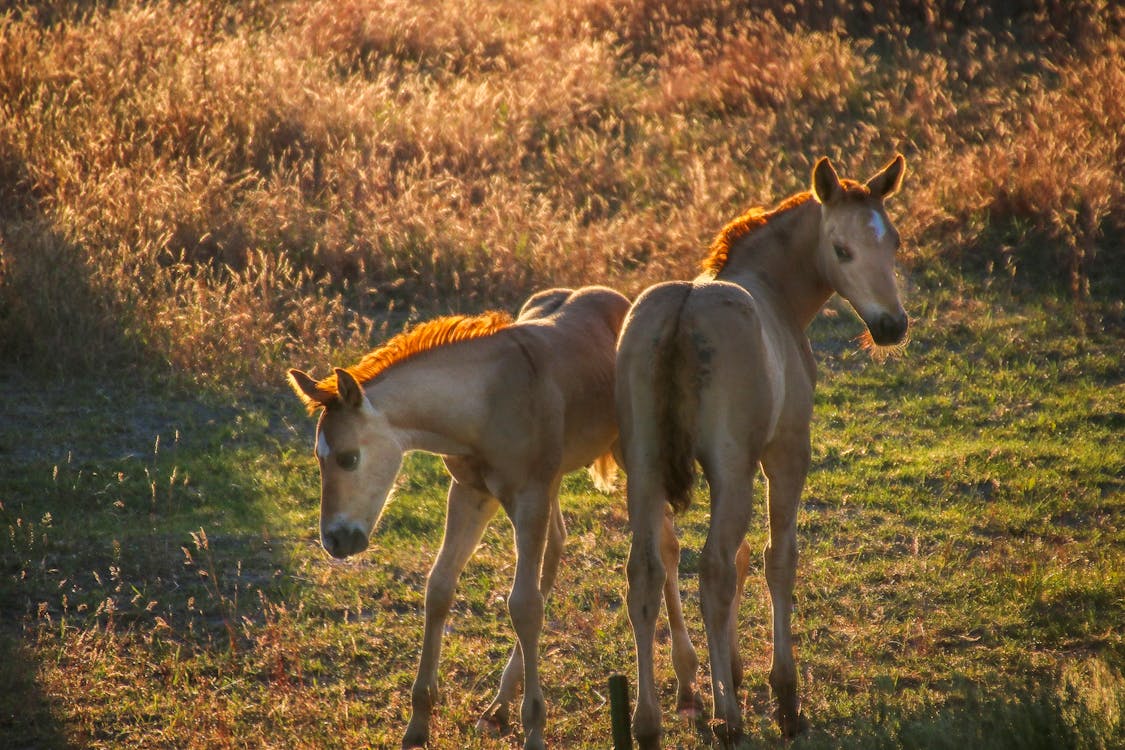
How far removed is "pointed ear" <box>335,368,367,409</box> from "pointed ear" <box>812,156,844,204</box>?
Answer: 210 cm

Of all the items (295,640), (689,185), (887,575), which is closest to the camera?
(295,640)

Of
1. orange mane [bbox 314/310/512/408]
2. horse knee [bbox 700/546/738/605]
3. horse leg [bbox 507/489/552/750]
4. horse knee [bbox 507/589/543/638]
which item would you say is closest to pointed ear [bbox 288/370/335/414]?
orange mane [bbox 314/310/512/408]

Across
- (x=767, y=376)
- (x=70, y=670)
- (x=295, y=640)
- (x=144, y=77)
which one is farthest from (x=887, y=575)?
(x=144, y=77)

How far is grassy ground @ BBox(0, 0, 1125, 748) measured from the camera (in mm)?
5641

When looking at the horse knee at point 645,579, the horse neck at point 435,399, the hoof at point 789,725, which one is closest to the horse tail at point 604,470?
the horse neck at point 435,399

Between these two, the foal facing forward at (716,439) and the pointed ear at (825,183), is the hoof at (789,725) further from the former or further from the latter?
the pointed ear at (825,183)

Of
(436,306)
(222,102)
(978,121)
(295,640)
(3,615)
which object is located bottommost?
(3,615)

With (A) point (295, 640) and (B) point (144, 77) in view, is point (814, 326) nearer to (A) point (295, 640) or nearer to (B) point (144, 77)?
(A) point (295, 640)

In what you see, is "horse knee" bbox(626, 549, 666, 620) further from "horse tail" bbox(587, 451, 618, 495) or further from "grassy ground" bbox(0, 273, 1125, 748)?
"horse tail" bbox(587, 451, 618, 495)

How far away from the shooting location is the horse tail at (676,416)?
15.2ft

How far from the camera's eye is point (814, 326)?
9.98m

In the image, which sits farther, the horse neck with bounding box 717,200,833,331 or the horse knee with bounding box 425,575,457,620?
the horse neck with bounding box 717,200,833,331

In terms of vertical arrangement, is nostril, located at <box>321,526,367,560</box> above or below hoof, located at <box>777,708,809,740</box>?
above

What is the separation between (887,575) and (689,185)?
5818mm
